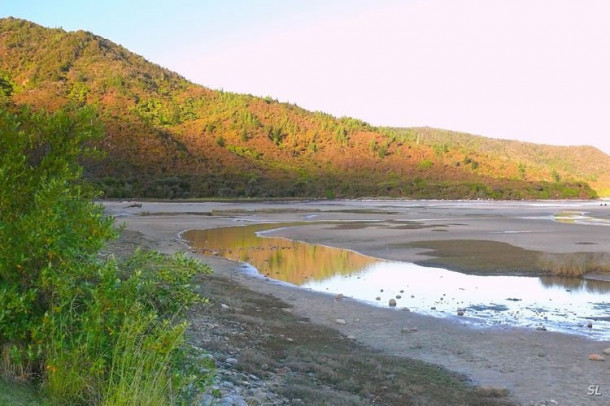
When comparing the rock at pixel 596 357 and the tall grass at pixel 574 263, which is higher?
the tall grass at pixel 574 263

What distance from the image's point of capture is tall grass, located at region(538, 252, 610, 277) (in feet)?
56.4

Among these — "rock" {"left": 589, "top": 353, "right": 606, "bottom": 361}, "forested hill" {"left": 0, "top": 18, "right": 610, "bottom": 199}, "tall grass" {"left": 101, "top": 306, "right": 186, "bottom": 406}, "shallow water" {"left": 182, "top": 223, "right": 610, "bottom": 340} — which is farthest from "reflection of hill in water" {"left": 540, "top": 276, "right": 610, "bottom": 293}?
"forested hill" {"left": 0, "top": 18, "right": 610, "bottom": 199}

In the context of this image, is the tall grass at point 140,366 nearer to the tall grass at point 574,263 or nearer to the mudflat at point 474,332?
the mudflat at point 474,332

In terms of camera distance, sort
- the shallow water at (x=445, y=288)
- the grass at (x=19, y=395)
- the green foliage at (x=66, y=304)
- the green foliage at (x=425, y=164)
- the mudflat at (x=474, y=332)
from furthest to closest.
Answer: the green foliage at (x=425, y=164)
the shallow water at (x=445, y=288)
the mudflat at (x=474, y=332)
the green foliage at (x=66, y=304)
the grass at (x=19, y=395)

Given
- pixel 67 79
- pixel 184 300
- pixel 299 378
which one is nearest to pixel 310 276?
pixel 299 378

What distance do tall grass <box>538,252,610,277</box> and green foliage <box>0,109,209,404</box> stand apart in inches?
580

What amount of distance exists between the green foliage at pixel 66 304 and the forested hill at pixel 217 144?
63.8 meters

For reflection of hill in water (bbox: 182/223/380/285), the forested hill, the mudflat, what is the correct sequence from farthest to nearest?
the forested hill
reflection of hill in water (bbox: 182/223/380/285)
the mudflat

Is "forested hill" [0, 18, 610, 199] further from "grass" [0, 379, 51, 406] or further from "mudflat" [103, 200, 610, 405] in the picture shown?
"grass" [0, 379, 51, 406]

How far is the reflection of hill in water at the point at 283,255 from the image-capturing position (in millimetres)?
18312

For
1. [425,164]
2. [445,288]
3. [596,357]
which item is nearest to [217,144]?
[425,164]

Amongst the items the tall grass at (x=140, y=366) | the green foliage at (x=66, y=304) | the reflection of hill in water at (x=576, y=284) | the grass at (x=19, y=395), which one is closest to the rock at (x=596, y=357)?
the reflection of hill in water at (x=576, y=284)

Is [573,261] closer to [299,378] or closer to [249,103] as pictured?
[299,378]

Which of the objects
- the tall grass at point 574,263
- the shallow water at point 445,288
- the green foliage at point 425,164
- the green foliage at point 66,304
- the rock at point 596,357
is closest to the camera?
the green foliage at point 66,304
